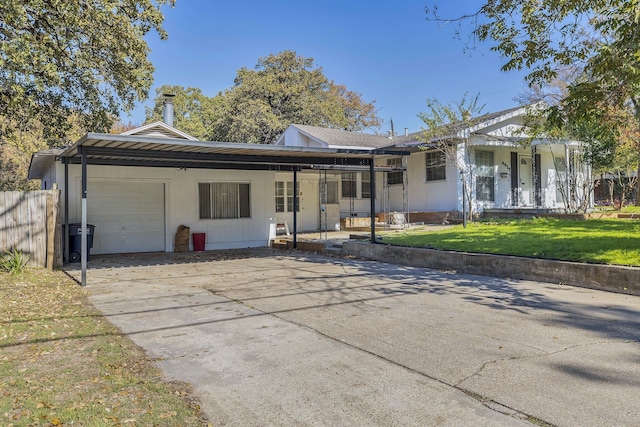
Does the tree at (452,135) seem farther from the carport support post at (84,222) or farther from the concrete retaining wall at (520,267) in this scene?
the carport support post at (84,222)

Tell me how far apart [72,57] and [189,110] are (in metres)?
32.3

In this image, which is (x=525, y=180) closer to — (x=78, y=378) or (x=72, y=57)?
(x=72, y=57)

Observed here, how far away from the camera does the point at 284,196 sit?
1914 cm

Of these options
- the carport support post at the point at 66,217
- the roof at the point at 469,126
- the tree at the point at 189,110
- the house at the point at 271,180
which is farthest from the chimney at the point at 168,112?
the tree at the point at 189,110

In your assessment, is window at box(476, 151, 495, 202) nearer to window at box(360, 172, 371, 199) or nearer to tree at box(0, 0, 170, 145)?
window at box(360, 172, 371, 199)

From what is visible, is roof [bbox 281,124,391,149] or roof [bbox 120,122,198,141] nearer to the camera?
roof [bbox 120,122,198,141]

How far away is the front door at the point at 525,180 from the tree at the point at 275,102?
16967mm

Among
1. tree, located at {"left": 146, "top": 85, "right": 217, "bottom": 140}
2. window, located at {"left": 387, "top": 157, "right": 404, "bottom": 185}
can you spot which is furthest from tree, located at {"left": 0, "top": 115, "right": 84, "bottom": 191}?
window, located at {"left": 387, "top": 157, "right": 404, "bottom": 185}

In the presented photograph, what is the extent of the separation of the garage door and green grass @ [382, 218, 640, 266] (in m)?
7.43

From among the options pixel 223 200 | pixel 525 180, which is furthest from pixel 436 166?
pixel 223 200

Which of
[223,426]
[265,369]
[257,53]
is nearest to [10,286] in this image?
[265,369]

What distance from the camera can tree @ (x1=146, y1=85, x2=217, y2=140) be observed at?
37844mm

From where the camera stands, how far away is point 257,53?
120 ft

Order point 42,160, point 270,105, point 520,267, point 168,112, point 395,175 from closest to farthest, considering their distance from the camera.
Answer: point 520,267 < point 42,160 < point 168,112 < point 395,175 < point 270,105
